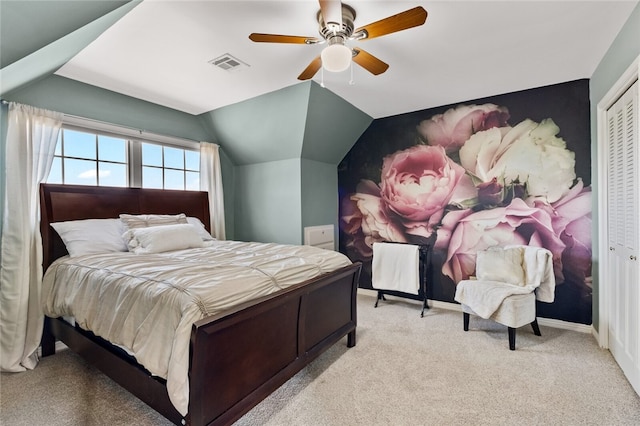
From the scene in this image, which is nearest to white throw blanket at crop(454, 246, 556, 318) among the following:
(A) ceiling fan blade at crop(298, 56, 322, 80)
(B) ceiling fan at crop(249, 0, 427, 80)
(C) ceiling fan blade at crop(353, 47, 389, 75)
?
(C) ceiling fan blade at crop(353, 47, 389, 75)

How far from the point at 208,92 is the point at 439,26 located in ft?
7.86

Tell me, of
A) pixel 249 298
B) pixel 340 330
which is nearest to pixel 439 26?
pixel 249 298

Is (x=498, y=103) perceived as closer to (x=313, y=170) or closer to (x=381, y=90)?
(x=381, y=90)

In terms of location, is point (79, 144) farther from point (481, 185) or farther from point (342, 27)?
point (481, 185)

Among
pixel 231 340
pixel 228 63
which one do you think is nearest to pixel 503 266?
pixel 231 340

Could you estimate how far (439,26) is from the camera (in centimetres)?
207

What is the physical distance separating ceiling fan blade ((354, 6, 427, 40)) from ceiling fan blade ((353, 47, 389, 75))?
0.51ft

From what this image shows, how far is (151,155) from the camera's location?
143 inches

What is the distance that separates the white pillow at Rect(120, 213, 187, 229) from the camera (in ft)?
9.75

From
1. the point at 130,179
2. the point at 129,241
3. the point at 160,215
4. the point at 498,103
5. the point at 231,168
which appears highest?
the point at 498,103

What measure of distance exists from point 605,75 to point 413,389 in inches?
116

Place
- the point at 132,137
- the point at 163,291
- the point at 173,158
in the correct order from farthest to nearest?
1. the point at 173,158
2. the point at 132,137
3. the point at 163,291

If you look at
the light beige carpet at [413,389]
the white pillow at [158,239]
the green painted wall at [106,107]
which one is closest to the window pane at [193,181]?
the green painted wall at [106,107]

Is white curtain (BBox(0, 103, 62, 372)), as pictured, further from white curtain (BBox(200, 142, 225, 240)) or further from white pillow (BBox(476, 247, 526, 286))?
white pillow (BBox(476, 247, 526, 286))
